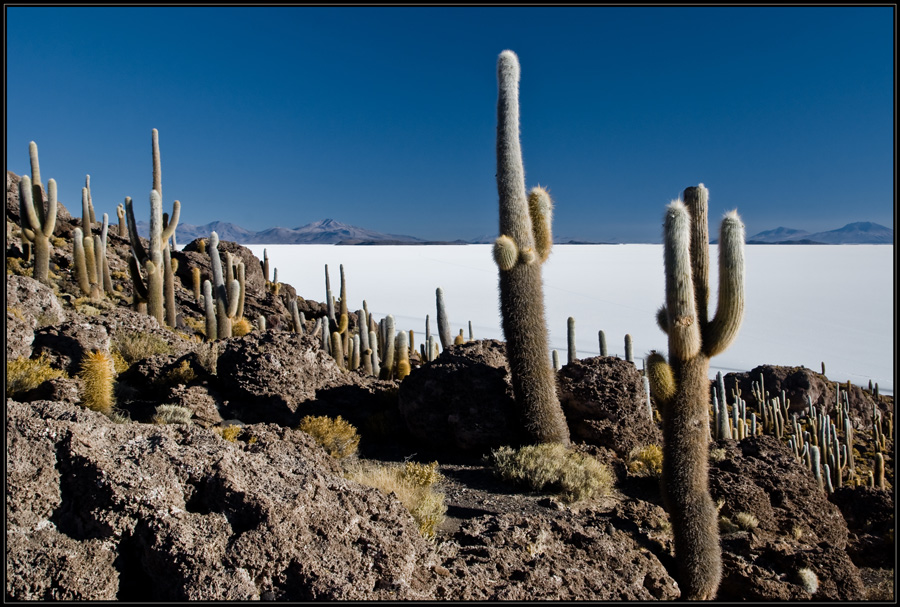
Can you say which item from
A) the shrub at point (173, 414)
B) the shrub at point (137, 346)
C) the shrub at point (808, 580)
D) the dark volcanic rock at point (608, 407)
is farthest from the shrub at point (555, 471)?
the shrub at point (137, 346)

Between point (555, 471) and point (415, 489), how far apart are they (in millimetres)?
1886

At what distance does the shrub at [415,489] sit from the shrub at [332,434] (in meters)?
0.90

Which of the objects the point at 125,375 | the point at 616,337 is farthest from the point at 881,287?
the point at 125,375

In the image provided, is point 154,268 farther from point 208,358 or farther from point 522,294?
point 522,294

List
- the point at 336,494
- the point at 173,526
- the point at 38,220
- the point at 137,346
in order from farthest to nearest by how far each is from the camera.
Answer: the point at 38,220
the point at 137,346
the point at 336,494
the point at 173,526

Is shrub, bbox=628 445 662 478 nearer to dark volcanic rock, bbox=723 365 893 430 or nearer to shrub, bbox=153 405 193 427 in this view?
shrub, bbox=153 405 193 427

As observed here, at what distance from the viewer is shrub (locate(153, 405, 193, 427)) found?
23.4ft

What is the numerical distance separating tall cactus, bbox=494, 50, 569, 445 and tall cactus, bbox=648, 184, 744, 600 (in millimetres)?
2258

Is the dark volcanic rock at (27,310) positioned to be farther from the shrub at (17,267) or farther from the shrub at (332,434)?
the shrub at (17,267)

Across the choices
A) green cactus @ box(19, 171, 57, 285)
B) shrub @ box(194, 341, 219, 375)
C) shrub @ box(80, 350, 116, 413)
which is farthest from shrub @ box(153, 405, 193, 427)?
green cactus @ box(19, 171, 57, 285)

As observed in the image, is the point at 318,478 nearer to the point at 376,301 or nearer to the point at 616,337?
the point at 616,337

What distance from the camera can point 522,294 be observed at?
7941 mm

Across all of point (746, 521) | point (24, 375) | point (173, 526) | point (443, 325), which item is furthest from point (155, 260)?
point (746, 521)

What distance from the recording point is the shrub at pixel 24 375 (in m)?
7.05
